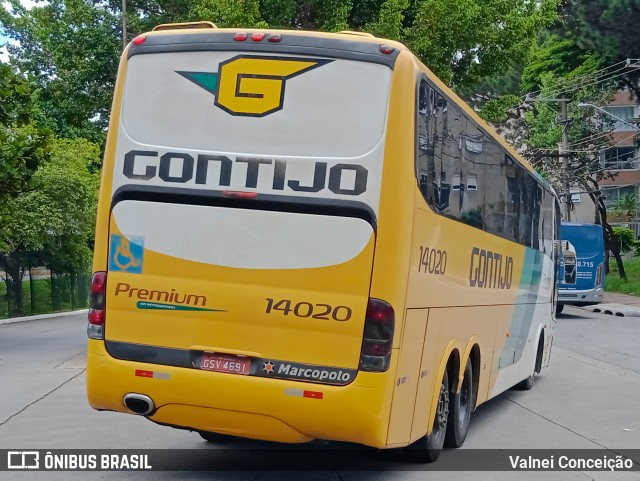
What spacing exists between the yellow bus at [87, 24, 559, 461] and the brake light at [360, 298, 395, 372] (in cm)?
1

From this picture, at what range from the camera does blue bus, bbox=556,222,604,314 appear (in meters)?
36.8

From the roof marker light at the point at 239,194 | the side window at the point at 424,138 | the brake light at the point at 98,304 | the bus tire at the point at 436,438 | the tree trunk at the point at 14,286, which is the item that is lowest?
the tree trunk at the point at 14,286

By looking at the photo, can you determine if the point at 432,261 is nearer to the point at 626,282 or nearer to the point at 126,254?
the point at 126,254

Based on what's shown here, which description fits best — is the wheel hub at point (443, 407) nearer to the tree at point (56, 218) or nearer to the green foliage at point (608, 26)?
the tree at point (56, 218)

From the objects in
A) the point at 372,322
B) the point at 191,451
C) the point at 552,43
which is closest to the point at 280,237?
the point at 372,322

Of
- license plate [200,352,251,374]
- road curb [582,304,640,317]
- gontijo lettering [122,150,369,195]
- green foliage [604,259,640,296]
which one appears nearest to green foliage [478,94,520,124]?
gontijo lettering [122,150,369,195]

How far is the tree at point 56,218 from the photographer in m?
34.9

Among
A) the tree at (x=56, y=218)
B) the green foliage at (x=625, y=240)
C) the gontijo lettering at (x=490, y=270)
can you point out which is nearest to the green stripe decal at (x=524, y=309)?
the gontijo lettering at (x=490, y=270)

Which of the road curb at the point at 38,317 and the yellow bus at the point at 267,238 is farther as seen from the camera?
the road curb at the point at 38,317

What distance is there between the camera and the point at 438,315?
8.91m

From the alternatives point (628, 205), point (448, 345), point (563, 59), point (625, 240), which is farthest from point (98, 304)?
point (625, 240)

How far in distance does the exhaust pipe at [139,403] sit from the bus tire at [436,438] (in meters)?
2.56

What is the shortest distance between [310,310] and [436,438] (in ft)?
8.51

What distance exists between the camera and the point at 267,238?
25.5ft
